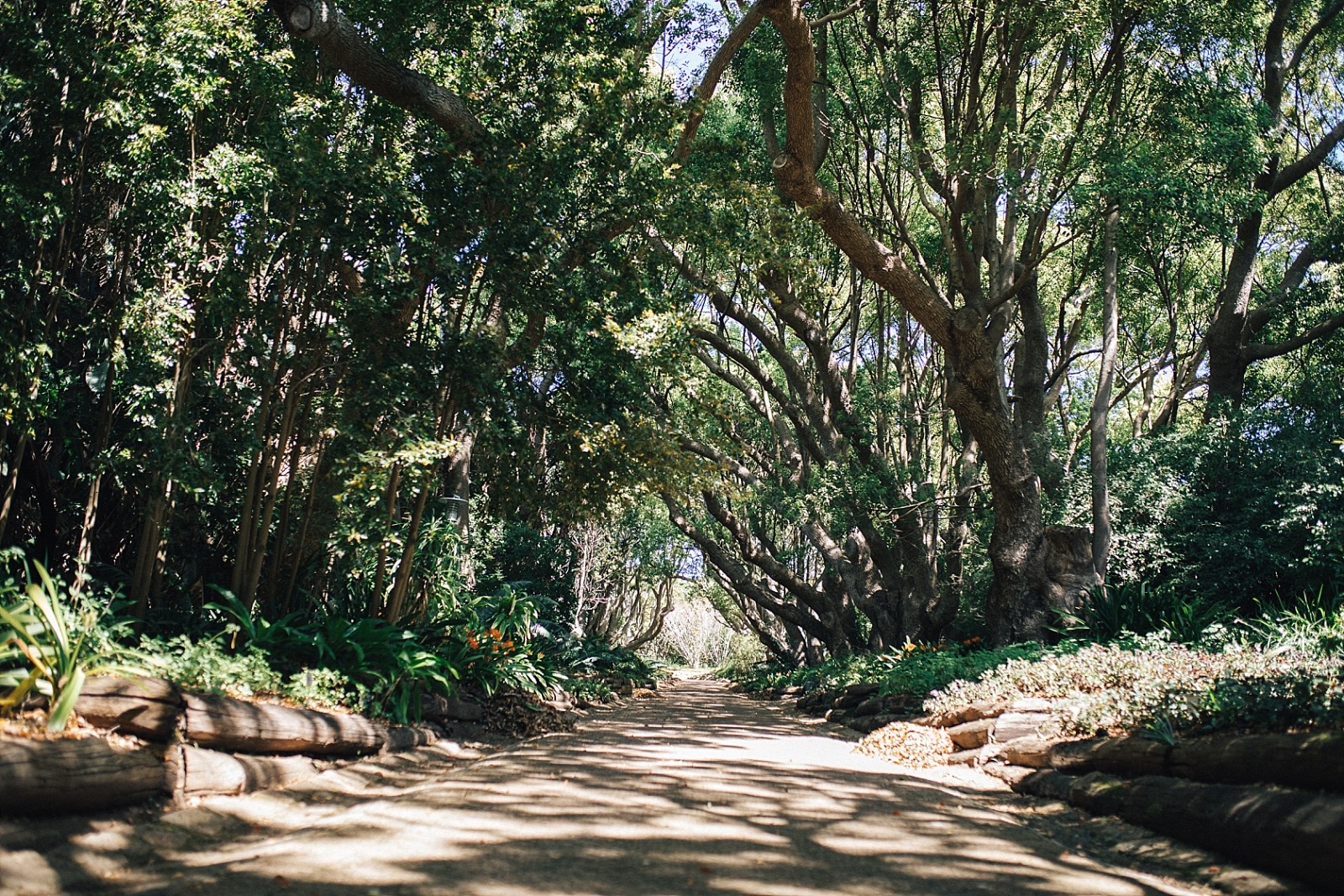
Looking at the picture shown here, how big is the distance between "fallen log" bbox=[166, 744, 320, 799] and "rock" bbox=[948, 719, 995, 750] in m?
5.19

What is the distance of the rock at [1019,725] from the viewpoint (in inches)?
270

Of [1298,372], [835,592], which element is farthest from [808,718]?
[1298,372]

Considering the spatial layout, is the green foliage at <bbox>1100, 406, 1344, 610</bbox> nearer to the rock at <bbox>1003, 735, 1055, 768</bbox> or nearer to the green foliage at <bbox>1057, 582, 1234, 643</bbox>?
the green foliage at <bbox>1057, 582, 1234, 643</bbox>

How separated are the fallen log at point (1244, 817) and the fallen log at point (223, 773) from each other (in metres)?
4.48

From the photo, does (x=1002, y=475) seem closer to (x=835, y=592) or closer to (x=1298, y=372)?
(x=835, y=592)

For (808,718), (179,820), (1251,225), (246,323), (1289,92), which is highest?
(1289,92)

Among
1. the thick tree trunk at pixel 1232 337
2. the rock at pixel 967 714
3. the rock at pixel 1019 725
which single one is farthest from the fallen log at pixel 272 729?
the thick tree trunk at pixel 1232 337

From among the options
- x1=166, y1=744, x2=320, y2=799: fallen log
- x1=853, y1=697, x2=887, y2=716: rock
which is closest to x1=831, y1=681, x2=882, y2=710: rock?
x1=853, y1=697, x2=887, y2=716: rock

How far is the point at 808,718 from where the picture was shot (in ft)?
44.3

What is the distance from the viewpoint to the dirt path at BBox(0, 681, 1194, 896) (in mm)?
3273

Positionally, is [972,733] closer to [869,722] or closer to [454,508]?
[869,722]

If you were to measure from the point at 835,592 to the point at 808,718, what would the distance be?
451 cm

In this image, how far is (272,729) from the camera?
16.1 feet

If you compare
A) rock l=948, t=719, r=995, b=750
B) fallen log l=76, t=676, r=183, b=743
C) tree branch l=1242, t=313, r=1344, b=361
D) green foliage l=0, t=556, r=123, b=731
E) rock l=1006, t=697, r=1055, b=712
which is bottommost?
rock l=948, t=719, r=995, b=750
